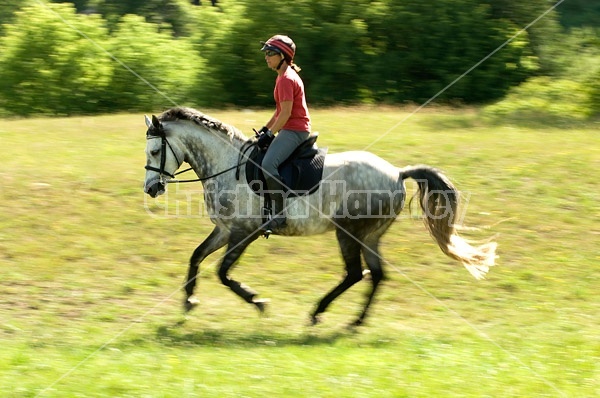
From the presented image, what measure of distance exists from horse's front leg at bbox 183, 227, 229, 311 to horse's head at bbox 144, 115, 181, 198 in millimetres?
841

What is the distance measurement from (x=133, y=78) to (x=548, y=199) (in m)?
17.2

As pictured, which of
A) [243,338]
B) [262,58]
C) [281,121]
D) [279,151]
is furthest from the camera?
[262,58]

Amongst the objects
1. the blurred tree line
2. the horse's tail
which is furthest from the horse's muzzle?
the blurred tree line

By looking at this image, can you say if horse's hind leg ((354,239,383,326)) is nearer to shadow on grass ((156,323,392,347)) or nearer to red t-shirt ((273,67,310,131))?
shadow on grass ((156,323,392,347))

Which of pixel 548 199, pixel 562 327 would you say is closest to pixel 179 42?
pixel 548 199

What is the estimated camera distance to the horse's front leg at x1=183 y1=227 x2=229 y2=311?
9.61 m

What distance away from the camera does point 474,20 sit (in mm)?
28297

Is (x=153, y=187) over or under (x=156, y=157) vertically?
under

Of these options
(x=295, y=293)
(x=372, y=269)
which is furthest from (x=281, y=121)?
(x=295, y=293)

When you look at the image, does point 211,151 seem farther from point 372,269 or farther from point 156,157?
point 372,269

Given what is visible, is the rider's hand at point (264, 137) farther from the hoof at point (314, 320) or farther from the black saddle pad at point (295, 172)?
the hoof at point (314, 320)

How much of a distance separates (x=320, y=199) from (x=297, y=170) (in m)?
0.46

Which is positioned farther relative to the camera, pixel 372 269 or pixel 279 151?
pixel 372 269

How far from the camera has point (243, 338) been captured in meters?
8.94
